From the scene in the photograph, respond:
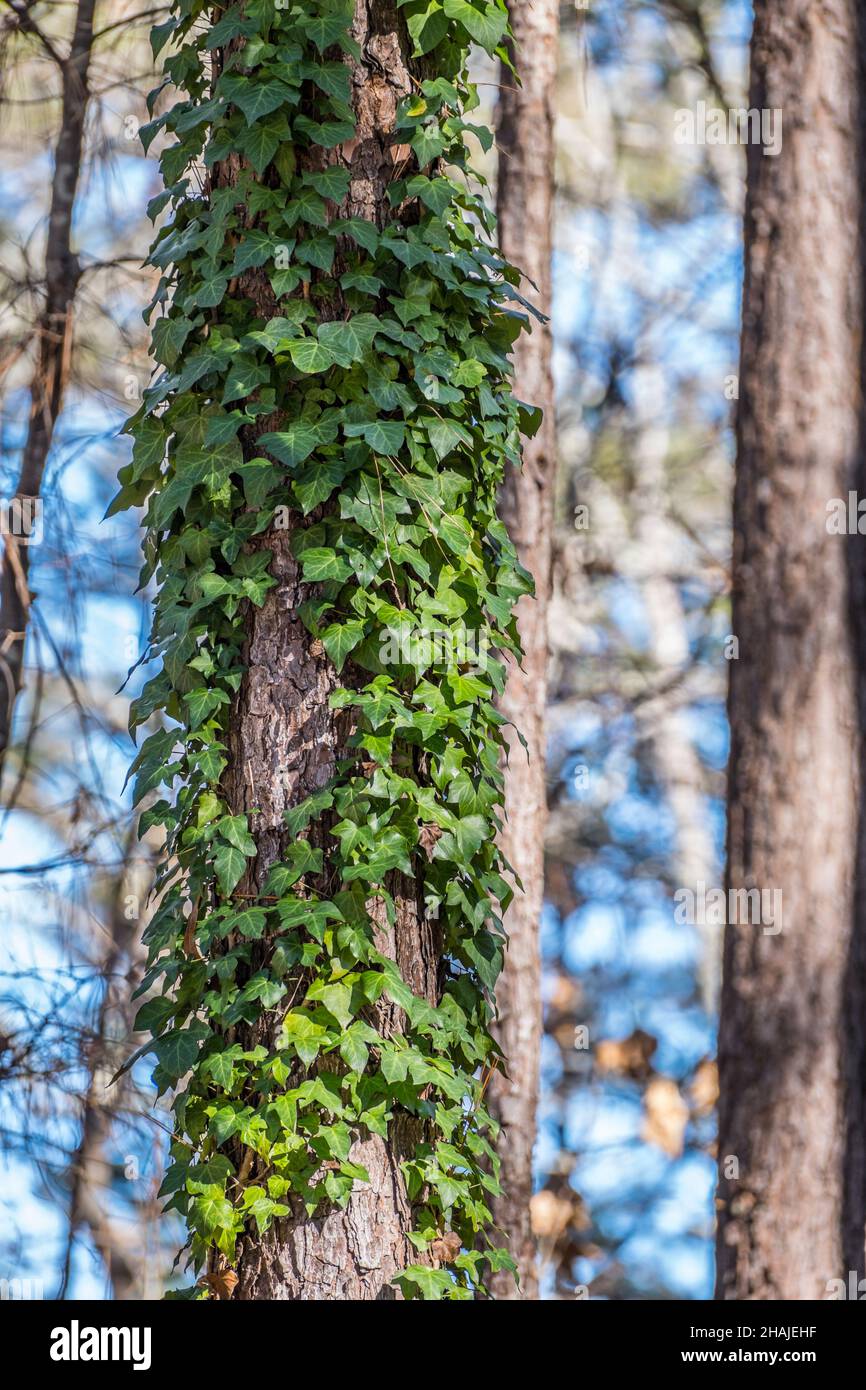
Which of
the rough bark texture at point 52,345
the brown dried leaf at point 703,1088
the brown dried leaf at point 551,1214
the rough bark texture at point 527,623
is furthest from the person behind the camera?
the brown dried leaf at point 703,1088

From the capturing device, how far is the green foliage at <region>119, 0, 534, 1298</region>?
238cm

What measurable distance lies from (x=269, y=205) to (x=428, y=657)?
2.80 ft

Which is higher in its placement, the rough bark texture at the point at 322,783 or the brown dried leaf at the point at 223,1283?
the rough bark texture at the point at 322,783

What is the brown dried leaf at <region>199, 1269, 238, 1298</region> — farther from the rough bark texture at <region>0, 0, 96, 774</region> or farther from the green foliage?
the rough bark texture at <region>0, 0, 96, 774</region>

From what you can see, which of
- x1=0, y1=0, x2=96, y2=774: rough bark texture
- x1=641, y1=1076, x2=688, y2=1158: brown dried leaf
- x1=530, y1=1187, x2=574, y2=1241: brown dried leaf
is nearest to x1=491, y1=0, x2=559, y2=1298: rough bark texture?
x1=0, y1=0, x2=96, y2=774: rough bark texture

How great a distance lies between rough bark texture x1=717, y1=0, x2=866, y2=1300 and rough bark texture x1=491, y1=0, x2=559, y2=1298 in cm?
81

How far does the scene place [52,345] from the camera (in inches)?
254

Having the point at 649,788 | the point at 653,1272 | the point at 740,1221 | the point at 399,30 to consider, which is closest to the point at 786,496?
the point at 740,1221

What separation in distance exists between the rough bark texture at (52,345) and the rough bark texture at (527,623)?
199 cm

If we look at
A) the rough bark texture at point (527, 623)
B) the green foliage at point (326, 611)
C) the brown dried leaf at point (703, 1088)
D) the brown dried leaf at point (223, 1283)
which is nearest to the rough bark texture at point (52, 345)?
the rough bark texture at point (527, 623)

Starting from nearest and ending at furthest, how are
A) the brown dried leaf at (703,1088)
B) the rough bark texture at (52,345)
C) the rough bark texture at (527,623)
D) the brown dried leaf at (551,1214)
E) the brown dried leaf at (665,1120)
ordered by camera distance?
the rough bark texture at (527,623), the rough bark texture at (52,345), the brown dried leaf at (551,1214), the brown dried leaf at (665,1120), the brown dried leaf at (703,1088)

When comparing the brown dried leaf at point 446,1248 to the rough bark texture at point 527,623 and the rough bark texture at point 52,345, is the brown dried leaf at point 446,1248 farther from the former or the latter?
the rough bark texture at point 52,345

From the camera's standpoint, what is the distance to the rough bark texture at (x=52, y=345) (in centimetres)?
624
